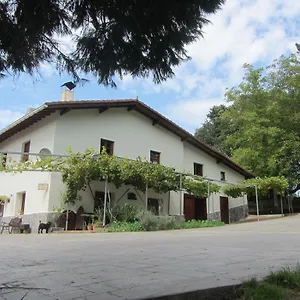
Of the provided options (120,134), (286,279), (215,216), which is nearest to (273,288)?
(286,279)

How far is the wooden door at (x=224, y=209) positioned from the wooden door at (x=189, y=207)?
2765 millimetres

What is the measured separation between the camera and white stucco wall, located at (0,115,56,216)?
15.1 m

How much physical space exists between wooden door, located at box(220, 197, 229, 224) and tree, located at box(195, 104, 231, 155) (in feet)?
33.0

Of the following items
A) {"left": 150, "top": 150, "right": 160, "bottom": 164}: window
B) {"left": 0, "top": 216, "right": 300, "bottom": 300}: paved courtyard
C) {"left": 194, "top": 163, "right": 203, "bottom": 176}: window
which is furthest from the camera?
{"left": 194, "top": 163, "right": 203, "bottom": 176}: window

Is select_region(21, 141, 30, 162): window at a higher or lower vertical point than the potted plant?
higher

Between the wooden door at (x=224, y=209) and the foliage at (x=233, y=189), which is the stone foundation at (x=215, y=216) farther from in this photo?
the foliage at (x=233, y=189)

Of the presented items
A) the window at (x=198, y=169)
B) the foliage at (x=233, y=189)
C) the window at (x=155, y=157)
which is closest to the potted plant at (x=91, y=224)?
the window at (x=155, y=157)

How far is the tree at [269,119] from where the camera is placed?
25016mm

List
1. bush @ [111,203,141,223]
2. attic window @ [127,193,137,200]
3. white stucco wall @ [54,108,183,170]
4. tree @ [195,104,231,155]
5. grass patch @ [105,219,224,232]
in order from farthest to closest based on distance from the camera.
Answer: tree @ [195,104,231,155]
attic window @ [127,193,137,200]
white stucco wall @ [54,108,183,170]
bush @ [111,203,141,223]
grass patch @ [105,219,224,232]

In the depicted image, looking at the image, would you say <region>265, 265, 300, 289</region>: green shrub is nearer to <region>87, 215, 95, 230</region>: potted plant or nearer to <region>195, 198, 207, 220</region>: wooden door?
<region>87, 215, 95, 230</region>: potted plant

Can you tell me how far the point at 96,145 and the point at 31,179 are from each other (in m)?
3.37

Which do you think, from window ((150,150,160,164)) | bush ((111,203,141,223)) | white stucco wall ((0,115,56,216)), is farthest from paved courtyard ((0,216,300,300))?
window ((150,150,160,164))

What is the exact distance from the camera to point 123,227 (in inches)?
531

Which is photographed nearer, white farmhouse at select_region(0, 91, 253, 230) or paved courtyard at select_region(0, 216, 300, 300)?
paved courtyard at select_region(0, 216, 300, 300)
